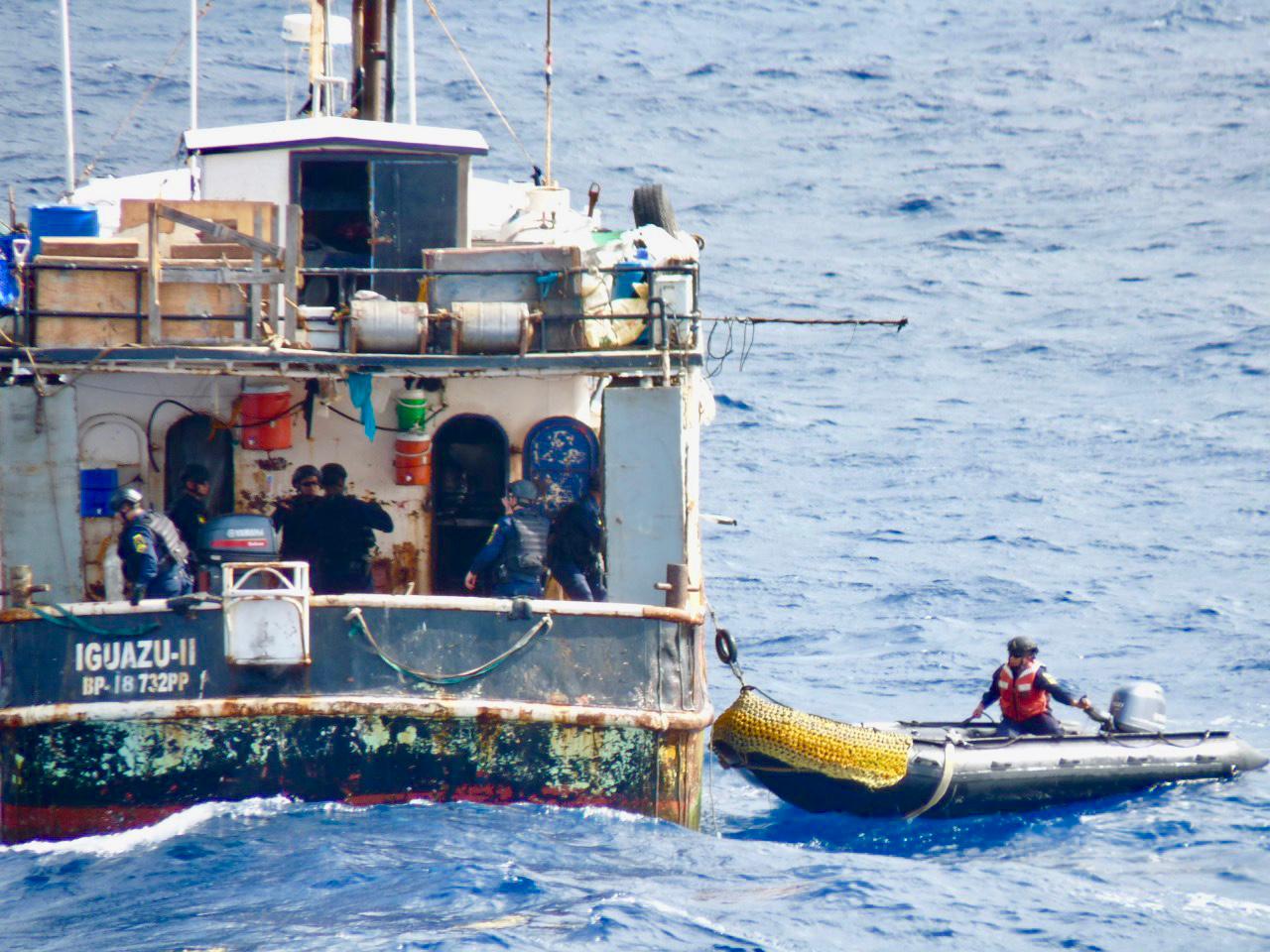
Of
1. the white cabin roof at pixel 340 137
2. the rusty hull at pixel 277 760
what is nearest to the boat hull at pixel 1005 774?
the rusty hull at pixel 277 760

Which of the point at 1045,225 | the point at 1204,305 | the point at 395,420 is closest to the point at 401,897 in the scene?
the point at 395,420

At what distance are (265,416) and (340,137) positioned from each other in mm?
2151

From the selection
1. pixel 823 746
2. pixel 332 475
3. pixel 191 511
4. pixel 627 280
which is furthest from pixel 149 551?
pixel 823 746

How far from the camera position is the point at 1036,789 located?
44.7 ft

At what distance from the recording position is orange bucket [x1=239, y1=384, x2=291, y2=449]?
12742 millimetres

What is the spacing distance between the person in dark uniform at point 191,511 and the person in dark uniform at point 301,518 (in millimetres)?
596

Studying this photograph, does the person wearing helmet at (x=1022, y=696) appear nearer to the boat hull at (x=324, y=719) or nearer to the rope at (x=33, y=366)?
the boat hull at (x=324, y=719)

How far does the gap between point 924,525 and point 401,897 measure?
1302cm

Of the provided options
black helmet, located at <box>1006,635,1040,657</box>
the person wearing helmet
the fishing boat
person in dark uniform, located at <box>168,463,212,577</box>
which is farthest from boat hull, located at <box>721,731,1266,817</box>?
person in dark uniform, located at <box>168,463,212,577</box>

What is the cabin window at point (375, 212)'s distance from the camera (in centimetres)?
1324

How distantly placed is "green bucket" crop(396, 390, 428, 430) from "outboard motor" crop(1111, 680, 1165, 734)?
6.12 m

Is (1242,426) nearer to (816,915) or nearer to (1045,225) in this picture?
(1045,225)

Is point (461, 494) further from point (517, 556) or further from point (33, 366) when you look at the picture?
point (33, 366)

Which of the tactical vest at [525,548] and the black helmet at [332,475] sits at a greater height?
the black helmet at [332,475]
